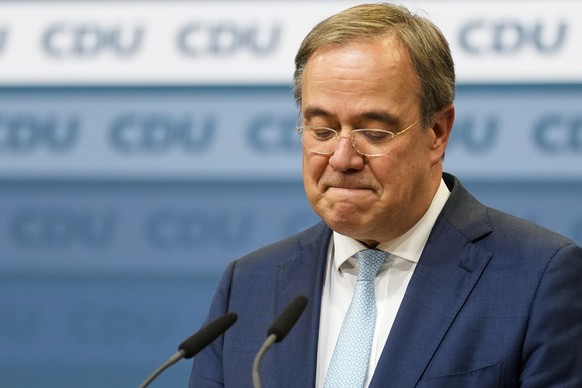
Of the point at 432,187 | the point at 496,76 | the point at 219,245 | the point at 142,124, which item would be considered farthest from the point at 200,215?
the point at 432,187

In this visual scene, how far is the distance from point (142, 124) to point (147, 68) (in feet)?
0.58

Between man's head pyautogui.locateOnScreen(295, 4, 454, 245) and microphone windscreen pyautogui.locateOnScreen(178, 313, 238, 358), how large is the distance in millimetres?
377

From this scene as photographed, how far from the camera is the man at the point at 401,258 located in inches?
82.7

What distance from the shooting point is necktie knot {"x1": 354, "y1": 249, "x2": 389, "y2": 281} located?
2.27 m

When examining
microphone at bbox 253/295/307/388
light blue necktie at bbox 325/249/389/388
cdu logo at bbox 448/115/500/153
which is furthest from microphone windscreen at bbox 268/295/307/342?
cdu logo at bbox 448/115/500/153

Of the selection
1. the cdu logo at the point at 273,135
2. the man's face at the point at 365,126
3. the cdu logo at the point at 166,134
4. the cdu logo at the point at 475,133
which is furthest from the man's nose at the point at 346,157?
the cdu logo at the point at 166,134

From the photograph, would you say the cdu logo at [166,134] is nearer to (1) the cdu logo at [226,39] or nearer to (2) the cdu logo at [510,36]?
(1) the cdu logo at [226,39]

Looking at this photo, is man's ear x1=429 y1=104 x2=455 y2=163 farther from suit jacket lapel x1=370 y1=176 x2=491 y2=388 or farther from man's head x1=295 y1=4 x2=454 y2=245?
suit jacket lapel x1=370 y1=176 x2=491 y2=388

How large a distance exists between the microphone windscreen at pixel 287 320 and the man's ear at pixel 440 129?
1.77 ft

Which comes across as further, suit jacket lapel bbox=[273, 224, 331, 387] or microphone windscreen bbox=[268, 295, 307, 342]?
suit jacket lapel bbox=[273, 224, 331, 387]

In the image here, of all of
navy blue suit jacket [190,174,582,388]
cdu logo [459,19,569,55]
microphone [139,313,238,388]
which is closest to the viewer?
microphone [139,313,238,388]

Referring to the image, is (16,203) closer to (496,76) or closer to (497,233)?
(496,76)

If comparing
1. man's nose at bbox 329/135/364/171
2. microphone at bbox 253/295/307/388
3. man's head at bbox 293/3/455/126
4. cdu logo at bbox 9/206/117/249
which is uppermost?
man's head at bbox 293/3/455/126

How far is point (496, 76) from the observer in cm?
317
